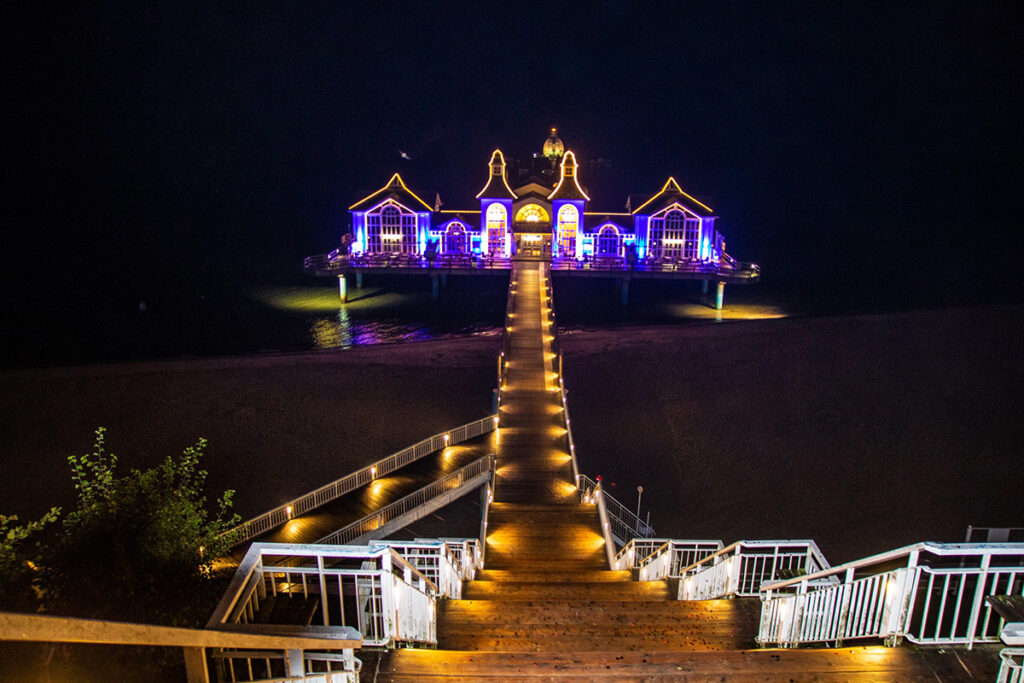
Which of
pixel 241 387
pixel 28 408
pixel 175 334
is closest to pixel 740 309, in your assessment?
pixel 241 387

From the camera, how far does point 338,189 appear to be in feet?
303

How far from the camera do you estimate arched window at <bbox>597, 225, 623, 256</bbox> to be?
39.7 metres

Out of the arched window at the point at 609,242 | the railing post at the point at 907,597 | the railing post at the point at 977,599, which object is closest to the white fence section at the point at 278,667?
the railing post at the point at 907,597

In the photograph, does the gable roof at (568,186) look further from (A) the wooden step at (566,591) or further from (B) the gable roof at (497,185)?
(A) the wooden step at (566,591)

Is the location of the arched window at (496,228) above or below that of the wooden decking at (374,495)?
above

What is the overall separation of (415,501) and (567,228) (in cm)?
2764

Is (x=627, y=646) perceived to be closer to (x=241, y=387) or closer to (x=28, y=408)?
(x=241, y=387)

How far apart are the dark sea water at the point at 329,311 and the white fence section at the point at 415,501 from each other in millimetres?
15788

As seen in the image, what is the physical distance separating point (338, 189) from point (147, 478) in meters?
91.0

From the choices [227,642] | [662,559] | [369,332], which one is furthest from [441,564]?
[369,332]

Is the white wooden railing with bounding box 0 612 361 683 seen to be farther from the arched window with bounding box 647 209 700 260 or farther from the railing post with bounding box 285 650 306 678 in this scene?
the arched window with bounding box 647 209 700 260

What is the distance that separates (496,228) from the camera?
40156mm

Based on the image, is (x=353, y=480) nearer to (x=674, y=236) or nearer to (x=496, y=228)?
(x=496, y=228)

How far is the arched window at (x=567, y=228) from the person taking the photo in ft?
131
